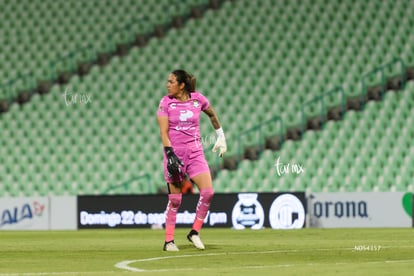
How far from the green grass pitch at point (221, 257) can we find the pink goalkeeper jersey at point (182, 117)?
130cm

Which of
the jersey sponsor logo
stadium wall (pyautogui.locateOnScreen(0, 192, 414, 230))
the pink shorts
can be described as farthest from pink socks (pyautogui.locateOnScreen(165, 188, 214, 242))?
stadium wall (pyautogui.locateOnScreen(0, 192, 414, 230))

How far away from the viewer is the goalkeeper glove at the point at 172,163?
1199 cm

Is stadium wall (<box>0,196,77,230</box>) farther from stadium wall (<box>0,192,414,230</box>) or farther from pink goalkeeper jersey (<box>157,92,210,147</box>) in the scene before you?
pink goalkeeper jersey (<box>157,92,210,147</box>)

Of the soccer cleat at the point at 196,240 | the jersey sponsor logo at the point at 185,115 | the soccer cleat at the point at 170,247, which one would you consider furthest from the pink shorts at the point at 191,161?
the soccer cleat at the point at 170,247

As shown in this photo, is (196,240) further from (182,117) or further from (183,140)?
(182,117)

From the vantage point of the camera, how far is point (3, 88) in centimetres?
2673

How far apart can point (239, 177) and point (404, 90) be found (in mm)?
4579

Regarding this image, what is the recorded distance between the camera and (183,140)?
1241cm

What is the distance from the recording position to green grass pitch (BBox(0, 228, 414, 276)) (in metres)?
9.28

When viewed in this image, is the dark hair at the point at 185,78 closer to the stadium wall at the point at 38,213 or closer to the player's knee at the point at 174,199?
the player's knee at the point at 174,199

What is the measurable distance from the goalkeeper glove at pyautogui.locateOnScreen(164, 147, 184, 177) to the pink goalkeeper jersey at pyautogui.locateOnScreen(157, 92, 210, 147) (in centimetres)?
34

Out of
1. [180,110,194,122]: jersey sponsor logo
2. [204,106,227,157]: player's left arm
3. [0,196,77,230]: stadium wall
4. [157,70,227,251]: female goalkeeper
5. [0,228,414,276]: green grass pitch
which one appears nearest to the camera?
[0,228,414,276]: green grass pitch

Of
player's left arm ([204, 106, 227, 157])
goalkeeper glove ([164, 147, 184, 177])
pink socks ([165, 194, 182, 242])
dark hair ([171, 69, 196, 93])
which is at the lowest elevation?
pink socks ([165, 194, 182, 242])

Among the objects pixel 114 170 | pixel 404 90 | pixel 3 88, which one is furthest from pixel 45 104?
pixel 404 90
